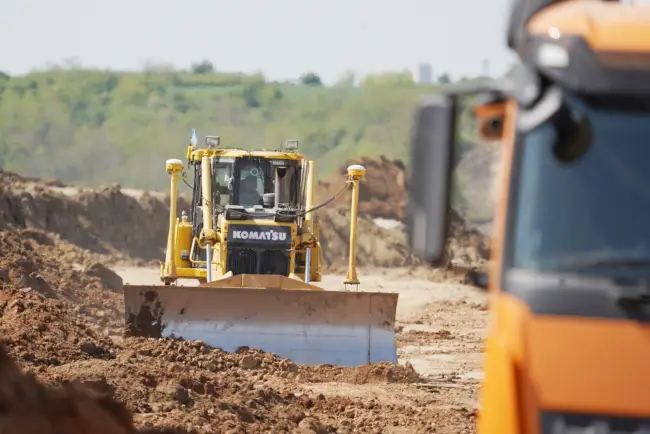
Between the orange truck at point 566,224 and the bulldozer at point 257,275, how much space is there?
847 centimetres

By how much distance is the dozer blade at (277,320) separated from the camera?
1393 centimetres

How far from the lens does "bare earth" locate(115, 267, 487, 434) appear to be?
12695mm

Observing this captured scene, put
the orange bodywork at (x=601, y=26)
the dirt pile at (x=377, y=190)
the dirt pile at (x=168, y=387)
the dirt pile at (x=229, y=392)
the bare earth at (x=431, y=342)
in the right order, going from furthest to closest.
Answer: the dirt pile at (x=377, y=190) → the bare earth at (x=431, y=342) → the dirt pile at (x=229, y=392) → the dirt pile at (x=168, y=387) → the orange bodywork at (x=601, y=26)

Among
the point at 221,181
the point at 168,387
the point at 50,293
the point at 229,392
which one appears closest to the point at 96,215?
the point at 50,293

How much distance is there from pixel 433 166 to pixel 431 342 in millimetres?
13976

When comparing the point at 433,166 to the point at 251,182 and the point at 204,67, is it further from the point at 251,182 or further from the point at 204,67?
the point at 204,67

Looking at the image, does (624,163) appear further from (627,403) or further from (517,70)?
(627,403)

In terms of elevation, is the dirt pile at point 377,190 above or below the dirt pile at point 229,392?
below

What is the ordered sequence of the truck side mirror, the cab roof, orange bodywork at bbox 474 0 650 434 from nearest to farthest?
orange bodywork at bbox 474 0 650 434
the truck side mirror
the cab roof

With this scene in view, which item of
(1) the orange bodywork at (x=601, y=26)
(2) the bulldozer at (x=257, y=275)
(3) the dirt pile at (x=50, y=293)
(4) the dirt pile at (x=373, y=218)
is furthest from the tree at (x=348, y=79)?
(1) the orange bodywork at (x=601, y=26)

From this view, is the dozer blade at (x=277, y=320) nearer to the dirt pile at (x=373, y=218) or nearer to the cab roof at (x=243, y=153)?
the cab roof at (x=243, y=153)

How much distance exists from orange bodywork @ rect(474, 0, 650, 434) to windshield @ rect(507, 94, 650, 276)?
0.90 ft

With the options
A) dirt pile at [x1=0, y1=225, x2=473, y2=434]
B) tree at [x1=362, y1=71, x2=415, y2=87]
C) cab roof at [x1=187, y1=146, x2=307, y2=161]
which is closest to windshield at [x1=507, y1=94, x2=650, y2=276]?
dirt pile at [x1=0, y1=225, x2=473, y2=434]

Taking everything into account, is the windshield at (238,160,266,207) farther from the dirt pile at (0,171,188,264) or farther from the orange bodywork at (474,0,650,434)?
the dirt pile at (0,171,188,264)
